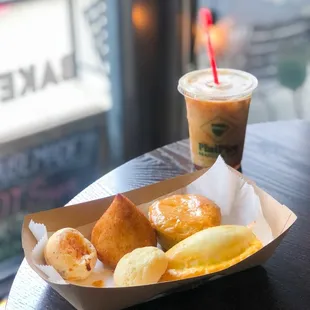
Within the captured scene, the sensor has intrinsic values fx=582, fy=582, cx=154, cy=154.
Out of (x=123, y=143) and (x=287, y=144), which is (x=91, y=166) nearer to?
(x=123, y=143)

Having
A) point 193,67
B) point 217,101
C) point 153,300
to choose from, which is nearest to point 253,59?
point 193,67

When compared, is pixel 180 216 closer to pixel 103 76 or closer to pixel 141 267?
pixel 141 267

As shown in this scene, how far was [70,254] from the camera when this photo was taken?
0.73 metres

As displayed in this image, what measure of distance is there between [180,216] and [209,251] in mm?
90

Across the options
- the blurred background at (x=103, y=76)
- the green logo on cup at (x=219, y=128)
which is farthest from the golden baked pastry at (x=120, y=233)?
the blurred background at (x=103, y=76)

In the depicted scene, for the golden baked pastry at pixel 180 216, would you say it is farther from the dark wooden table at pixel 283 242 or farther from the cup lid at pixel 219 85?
the cup lid at pixel 219 85

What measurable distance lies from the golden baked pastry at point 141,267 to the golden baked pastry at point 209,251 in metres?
0.02

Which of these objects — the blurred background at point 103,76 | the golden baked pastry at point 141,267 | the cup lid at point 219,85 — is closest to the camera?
the golden baked pastry at point 141,267

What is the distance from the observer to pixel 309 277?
0.78 m

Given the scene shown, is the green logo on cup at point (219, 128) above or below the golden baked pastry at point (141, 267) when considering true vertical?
above

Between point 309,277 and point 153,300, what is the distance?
0.21m

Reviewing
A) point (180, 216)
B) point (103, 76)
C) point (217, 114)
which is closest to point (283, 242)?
point (180, 216)

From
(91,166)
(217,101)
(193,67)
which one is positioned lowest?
(91,166)

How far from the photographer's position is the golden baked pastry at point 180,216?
787mm
